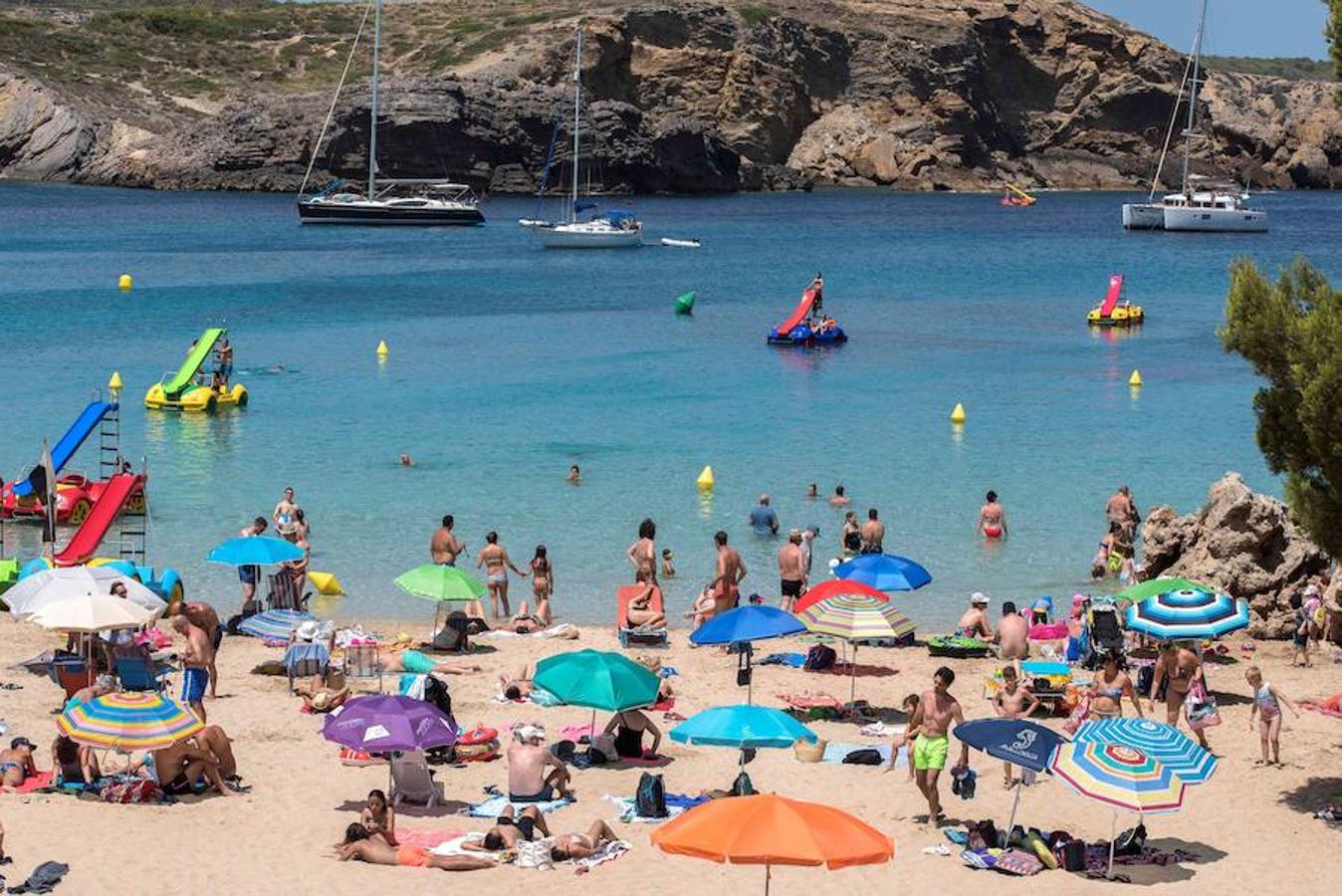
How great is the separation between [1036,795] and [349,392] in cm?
2775

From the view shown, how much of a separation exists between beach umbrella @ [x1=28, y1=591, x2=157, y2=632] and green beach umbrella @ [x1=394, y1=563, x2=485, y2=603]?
131 inches

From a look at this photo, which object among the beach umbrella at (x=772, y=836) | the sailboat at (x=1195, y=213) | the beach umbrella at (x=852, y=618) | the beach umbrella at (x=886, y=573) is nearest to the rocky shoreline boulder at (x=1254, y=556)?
the beach umbrella at (x=886, y=573)

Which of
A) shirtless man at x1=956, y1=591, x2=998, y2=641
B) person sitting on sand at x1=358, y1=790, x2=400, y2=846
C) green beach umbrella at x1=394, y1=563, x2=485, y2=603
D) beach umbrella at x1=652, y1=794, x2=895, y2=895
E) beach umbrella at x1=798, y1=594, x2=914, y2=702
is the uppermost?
beach umbrella at x1=652, y1=794, x2=895, y2=895

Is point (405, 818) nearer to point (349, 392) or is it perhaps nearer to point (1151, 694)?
point (1151, 694)

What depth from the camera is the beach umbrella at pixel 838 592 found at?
62.0 feet

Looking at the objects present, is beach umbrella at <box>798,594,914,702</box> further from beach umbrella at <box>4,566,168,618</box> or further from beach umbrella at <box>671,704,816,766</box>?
beach umbrella at <box>4,566,168,618</box>

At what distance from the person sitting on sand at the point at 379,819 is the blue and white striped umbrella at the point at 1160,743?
17.2ft

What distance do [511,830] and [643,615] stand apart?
6.95 m

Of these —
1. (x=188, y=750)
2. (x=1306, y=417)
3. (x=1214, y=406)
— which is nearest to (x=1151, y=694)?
(x=1306, y=417)

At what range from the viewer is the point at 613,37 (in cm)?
14425

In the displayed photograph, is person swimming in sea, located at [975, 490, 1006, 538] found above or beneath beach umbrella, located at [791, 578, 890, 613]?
beneath

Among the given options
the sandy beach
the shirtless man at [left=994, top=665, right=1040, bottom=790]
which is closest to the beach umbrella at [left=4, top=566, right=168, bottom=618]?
the sandy beach

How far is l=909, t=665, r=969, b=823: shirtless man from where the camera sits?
15016 mm

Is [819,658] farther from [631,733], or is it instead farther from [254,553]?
[254,553]
